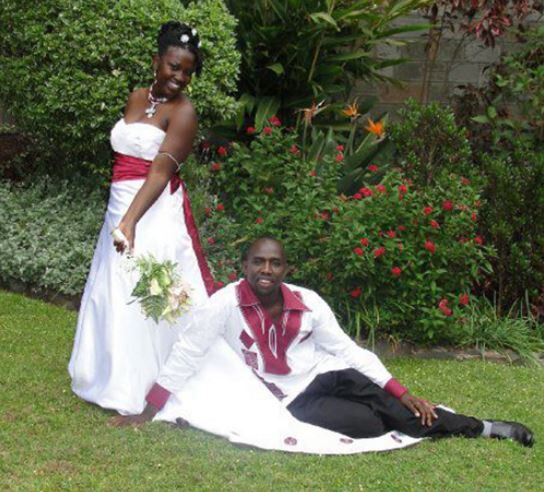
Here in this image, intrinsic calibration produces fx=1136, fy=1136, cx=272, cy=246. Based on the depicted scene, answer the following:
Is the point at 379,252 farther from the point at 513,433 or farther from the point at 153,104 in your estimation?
the point at 153,104

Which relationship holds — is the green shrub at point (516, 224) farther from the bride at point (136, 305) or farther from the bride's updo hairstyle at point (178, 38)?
the bride's updo hairstyle at point (178, 38)

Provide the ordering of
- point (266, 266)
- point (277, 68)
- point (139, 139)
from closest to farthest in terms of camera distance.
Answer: point (266, 266), point (139, 139), point (277, 68)

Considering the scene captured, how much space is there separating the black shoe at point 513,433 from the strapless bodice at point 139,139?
7.03 feet

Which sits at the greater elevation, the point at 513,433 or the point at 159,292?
the point at 159,292

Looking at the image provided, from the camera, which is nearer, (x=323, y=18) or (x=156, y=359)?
(x=156, y=359)

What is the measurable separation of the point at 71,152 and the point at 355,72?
8.51 ft

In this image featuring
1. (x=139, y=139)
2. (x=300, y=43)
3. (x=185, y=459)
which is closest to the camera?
(x=185, y=459)

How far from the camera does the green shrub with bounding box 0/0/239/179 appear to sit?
773 cm

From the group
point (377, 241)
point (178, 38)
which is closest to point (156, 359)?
point (178, 38)

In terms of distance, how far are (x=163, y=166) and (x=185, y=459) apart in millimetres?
1421

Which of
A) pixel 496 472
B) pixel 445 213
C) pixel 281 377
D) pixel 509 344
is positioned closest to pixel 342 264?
pixel 445 213

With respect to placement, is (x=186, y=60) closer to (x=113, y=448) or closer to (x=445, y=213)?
(x=113, y=448)

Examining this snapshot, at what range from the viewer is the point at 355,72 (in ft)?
32.2

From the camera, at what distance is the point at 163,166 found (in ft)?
17.9
